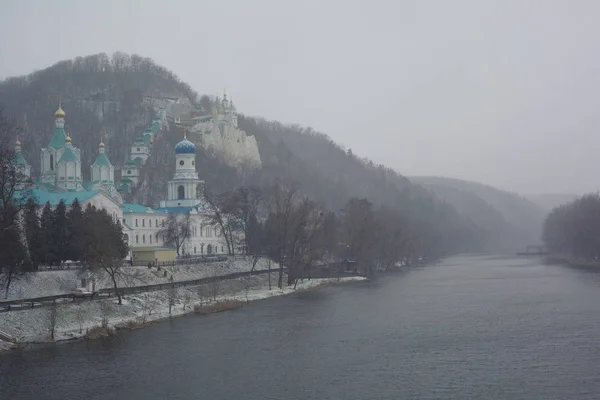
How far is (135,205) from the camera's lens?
246 ft

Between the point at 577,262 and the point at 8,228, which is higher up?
the point at 8,228

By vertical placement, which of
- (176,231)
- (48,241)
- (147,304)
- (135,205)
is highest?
(135,205)

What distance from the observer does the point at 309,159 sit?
16688 centimetres

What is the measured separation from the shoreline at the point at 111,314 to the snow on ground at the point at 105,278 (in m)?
3.45

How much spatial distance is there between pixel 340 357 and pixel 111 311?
576 inches

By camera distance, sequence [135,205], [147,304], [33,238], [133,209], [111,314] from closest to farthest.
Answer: [111,314]
[147,304]
[33,238]
[133,209]
[135,205]

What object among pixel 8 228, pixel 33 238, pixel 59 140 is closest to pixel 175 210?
pixel 59 140

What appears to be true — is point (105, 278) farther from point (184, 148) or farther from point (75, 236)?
point (184, 148)

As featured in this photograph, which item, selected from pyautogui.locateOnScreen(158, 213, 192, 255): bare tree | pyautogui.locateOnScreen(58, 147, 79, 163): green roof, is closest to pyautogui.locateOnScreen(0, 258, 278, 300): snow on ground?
pyautogui.locateOnScreen(158, 213, 192, 255): bare tree

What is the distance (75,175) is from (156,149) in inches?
1270

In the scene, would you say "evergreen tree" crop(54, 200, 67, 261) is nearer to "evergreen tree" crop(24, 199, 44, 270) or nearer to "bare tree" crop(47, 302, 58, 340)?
"evergreen tree" crop(24, 199, 44, 270)

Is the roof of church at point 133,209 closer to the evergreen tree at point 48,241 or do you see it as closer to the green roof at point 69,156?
the green roof at point 69,156

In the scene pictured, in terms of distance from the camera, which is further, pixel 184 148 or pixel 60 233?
pixel 184 148

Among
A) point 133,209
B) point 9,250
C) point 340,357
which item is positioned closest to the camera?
point 340,357
